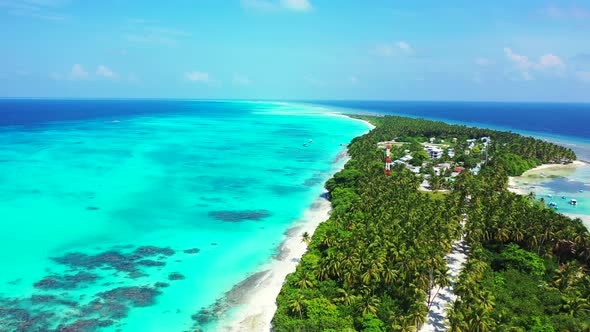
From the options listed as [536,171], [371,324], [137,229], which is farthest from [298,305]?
[536,171]

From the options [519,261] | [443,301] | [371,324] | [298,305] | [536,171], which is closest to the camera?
[371,324]

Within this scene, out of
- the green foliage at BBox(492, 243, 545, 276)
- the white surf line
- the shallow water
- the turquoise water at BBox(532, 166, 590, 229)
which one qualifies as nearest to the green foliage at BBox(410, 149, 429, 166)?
the shallow water

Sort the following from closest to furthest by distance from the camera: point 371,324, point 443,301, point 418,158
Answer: point 371,324 < point 443,301 < point 418,158

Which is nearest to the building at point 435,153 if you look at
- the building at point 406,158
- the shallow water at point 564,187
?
the building at point 406,158

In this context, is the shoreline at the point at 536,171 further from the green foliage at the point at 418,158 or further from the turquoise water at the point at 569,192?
the green foliage at the point at 418,158

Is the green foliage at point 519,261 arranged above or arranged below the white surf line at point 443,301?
above

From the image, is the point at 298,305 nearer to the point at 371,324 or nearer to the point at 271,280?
the point at 371,324

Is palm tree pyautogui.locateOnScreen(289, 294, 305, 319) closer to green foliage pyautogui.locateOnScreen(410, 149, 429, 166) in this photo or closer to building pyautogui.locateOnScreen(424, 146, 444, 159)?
green foliage pyautogui.locateOnScreen(410, 149, 429, 166)
